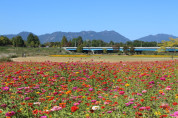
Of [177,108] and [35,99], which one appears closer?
[177,108]

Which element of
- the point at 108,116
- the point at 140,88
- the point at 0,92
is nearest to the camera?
the point at 108,116

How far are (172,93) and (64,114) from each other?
331 centimetres

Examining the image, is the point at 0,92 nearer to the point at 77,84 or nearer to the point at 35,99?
the point at 35,99

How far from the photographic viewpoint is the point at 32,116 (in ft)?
13.7

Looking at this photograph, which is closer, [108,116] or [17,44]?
[108,116]

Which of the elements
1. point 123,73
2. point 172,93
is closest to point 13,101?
point 172,93

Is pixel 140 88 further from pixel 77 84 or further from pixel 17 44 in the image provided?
pixel 17 44

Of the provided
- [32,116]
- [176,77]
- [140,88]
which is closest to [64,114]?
[32,116]

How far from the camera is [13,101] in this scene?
495 cm

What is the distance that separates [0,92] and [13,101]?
0.87 meters

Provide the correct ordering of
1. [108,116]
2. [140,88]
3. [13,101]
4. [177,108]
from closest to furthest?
1. [108,116]
2. [177,108]
3. [13,101]
4. [140,88]

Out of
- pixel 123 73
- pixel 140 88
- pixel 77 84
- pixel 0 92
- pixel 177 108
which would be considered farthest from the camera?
pixel 123 73

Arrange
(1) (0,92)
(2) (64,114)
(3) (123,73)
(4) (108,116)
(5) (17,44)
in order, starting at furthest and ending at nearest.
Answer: (5) (17,44) < (3) (123,73) < (1) (0,92) < (2) (64,114) < (4) (108,116)

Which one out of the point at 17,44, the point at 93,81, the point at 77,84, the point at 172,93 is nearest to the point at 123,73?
the point at 93,81
